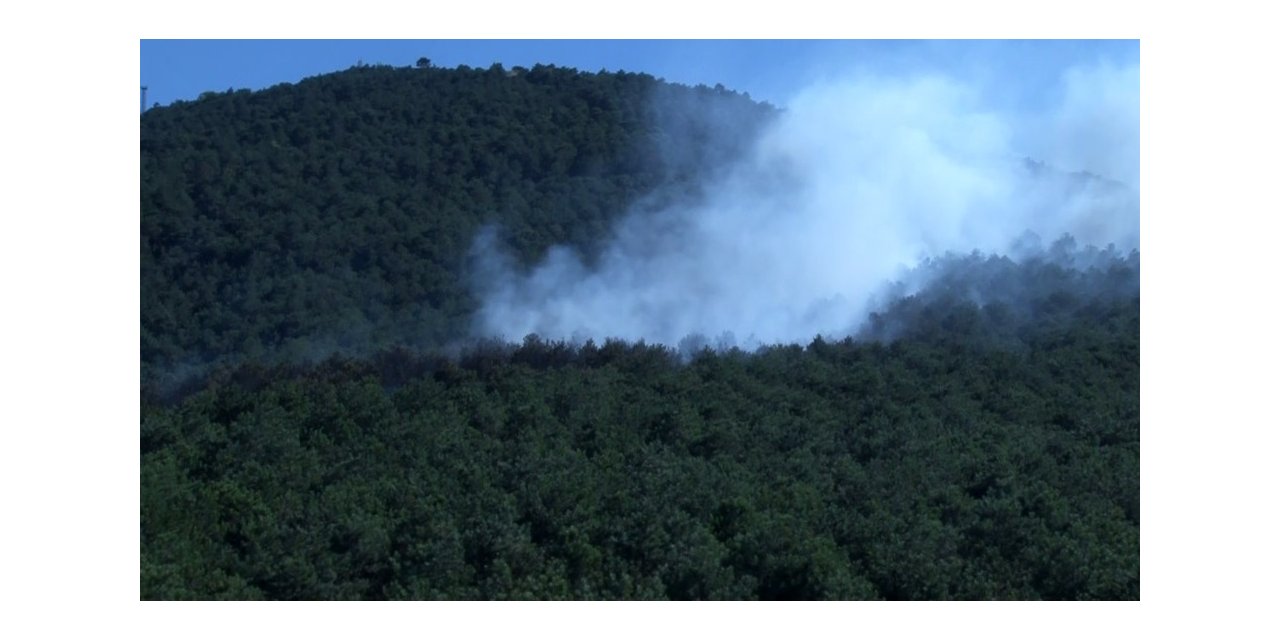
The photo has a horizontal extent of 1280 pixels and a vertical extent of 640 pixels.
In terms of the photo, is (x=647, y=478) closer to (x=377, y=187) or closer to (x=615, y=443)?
(x=615, y=443)

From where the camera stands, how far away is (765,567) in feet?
32.9

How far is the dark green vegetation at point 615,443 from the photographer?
9969 mm

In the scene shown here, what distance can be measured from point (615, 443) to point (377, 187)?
62.4ft

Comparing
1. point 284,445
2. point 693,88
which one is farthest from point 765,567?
point 693,88

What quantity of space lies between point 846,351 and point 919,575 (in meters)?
7.70

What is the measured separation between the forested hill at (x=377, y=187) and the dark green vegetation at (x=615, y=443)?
0.13 metres

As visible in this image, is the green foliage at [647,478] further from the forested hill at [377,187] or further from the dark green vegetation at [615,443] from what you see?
the forested hill at [377,187]

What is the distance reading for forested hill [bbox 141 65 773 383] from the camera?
24.0m

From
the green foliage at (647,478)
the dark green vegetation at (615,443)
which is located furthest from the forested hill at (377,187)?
the green foliage at (647,478)

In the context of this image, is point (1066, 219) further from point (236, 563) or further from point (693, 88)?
point (236, 563)

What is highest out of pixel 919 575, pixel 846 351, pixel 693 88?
pixel 693 88

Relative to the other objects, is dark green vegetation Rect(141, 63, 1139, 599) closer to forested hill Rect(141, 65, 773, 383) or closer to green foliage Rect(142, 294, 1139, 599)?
green foliage Rect(142, 294, 1139, 599)

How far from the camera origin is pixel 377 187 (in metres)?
30.5

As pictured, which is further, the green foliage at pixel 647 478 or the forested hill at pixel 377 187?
the forested hill at pixel 377 187
